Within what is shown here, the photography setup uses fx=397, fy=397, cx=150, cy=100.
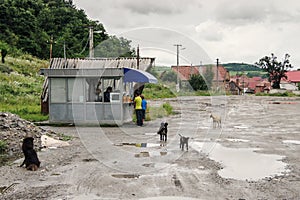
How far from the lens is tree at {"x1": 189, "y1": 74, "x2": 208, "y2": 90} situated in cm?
6531

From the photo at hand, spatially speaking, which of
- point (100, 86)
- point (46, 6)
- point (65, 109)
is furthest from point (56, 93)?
point (46, 6)

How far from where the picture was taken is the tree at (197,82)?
65.3 metres

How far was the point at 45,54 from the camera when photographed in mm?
63438

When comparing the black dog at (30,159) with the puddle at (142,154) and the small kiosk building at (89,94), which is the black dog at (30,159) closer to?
the puddle at (142,154)

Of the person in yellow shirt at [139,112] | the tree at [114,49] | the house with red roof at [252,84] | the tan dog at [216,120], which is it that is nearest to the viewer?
the person in yellow shirt at [139,112]

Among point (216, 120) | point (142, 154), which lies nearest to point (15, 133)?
point (142, 154)

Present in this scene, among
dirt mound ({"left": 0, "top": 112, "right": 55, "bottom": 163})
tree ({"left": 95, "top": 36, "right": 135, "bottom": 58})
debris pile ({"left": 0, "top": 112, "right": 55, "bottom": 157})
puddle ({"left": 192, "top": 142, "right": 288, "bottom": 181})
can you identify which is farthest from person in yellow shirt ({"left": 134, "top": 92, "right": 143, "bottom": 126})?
tree ({"left": 95, "top": 36, "right": 135, "bottom": 58})

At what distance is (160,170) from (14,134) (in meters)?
5.98

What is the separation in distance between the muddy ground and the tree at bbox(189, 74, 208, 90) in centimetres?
4966

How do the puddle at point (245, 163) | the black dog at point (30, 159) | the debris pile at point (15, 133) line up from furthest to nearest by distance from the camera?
1. the debris pile at point (15, 133)
2. the black dog at point (30, 159)
3. the puddle at point (245, 163)

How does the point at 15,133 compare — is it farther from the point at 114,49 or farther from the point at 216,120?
the point at 114,49

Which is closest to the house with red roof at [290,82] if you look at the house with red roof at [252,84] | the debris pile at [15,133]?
the house with red roof at [252,84]

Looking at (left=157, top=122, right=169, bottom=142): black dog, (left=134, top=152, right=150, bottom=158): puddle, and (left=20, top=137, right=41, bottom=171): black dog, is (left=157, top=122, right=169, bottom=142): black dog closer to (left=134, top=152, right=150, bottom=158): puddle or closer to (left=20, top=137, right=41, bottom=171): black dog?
(left=134, top=152, right=150, bottom=158): puddle

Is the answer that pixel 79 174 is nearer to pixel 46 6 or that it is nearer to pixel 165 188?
pixel 165 188
